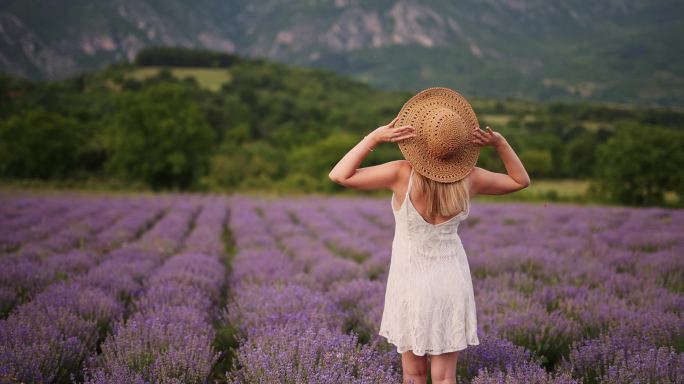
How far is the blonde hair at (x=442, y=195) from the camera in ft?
7.40

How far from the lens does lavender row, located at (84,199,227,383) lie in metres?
2.59

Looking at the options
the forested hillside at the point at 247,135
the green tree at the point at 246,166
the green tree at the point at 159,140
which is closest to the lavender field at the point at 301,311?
the forested hillside at the point at 247,135

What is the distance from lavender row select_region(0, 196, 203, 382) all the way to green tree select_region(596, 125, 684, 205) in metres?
27.9

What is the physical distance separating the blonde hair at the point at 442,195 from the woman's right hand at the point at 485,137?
0.71 ft

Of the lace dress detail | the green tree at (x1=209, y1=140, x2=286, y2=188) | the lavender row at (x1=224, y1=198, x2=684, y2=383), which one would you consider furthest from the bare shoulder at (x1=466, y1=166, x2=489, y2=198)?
the green tree at (x1=209, y1=140, x2=286, y2=188)

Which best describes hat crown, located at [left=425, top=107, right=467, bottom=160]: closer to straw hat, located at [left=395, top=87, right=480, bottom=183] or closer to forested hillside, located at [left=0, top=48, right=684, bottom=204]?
straw hat, located at [left=395, top=87, right=480, bottom=183]

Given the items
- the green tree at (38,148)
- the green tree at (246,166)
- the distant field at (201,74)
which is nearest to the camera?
the green tree at (38,148)

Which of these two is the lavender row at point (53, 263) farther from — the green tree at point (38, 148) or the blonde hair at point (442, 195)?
the green tree at point (38, 148)

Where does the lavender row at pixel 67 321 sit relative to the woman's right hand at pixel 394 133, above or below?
below

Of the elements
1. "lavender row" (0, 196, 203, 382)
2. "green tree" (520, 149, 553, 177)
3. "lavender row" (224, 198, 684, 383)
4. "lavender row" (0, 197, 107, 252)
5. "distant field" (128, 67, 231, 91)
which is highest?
"distant field" (128, 67, 231, 91)

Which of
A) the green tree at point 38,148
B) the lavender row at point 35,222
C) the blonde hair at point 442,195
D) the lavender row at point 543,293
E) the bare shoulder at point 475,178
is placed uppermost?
the green tree at point 38,148

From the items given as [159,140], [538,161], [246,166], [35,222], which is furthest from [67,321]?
[246,166]

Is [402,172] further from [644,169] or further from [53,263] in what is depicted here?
[644,169]

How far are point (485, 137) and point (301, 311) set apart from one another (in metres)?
2.17
